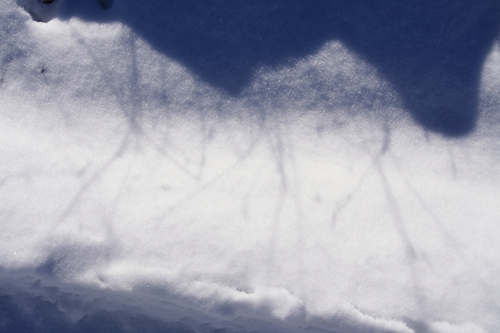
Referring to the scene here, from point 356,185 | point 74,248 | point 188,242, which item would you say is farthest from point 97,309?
point 356,185

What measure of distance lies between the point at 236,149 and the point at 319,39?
0.81 m

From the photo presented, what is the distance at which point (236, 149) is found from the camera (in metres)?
1.77

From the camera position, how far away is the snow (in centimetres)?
165

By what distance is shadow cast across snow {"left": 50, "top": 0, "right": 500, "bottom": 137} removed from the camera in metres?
1.73

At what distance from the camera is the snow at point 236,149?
1651mm

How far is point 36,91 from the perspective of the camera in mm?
1770

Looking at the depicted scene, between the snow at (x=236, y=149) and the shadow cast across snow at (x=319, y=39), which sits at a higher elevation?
the shadow cast across snow at (x=319, y=39)

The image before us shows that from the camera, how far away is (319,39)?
1.74 meters

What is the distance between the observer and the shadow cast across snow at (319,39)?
1734 millimetres

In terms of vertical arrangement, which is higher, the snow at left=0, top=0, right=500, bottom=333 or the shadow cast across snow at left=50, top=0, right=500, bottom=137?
the shadow cast across snow at left=50, top=0, right=500, bottom=137

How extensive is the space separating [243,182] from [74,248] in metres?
0.98

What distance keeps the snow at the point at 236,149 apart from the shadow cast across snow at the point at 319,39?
0.04 feet

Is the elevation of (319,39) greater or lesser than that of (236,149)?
greater

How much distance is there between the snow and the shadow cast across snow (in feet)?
0.04
